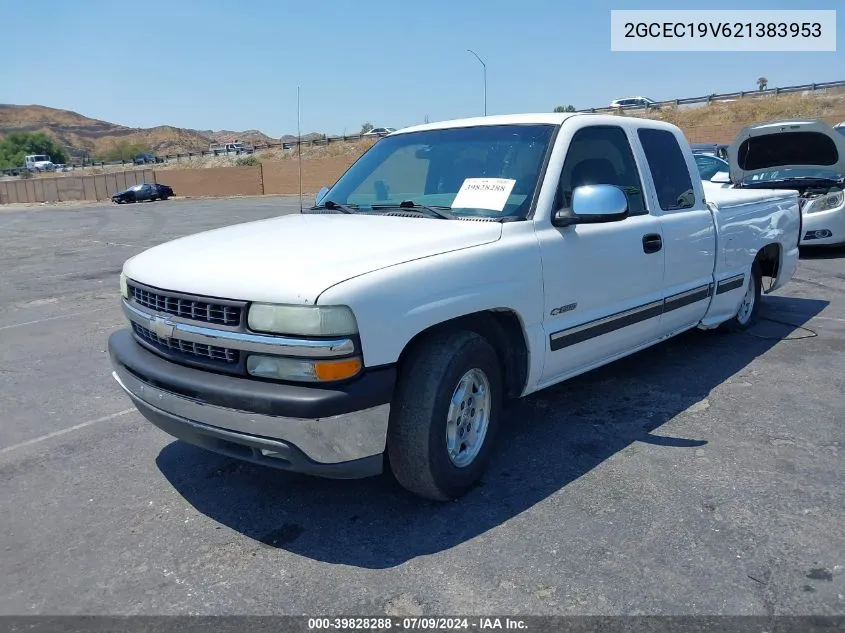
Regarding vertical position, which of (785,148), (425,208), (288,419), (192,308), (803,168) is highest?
(785,148)

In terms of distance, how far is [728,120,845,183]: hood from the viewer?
1021 cm

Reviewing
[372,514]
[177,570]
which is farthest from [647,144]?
[177,570]

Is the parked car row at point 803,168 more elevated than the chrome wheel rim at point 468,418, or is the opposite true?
the parked car row at point 803,168

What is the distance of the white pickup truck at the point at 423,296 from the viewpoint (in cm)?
293

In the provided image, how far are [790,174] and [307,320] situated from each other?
34.3ft

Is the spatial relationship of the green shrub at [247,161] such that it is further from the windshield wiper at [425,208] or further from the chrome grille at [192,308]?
the chrome grille at [192,308]

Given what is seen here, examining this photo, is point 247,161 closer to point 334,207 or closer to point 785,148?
point 785,148

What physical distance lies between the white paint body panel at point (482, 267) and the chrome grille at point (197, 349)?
253 mm

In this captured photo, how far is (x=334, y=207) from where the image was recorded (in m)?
4.58

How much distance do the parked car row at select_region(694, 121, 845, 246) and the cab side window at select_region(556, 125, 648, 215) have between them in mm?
6497

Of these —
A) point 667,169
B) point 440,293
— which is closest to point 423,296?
point 440,293

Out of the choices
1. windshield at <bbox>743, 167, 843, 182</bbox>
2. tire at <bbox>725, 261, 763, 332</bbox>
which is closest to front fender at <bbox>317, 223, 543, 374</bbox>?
tire at <bbox>725, 261, 763, 332</bbox>

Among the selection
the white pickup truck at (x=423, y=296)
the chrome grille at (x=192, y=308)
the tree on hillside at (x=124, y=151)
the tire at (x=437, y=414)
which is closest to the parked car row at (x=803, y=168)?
the white pickup truck at (x=423, y=296)

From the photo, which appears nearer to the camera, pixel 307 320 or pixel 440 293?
pixel 307 320
